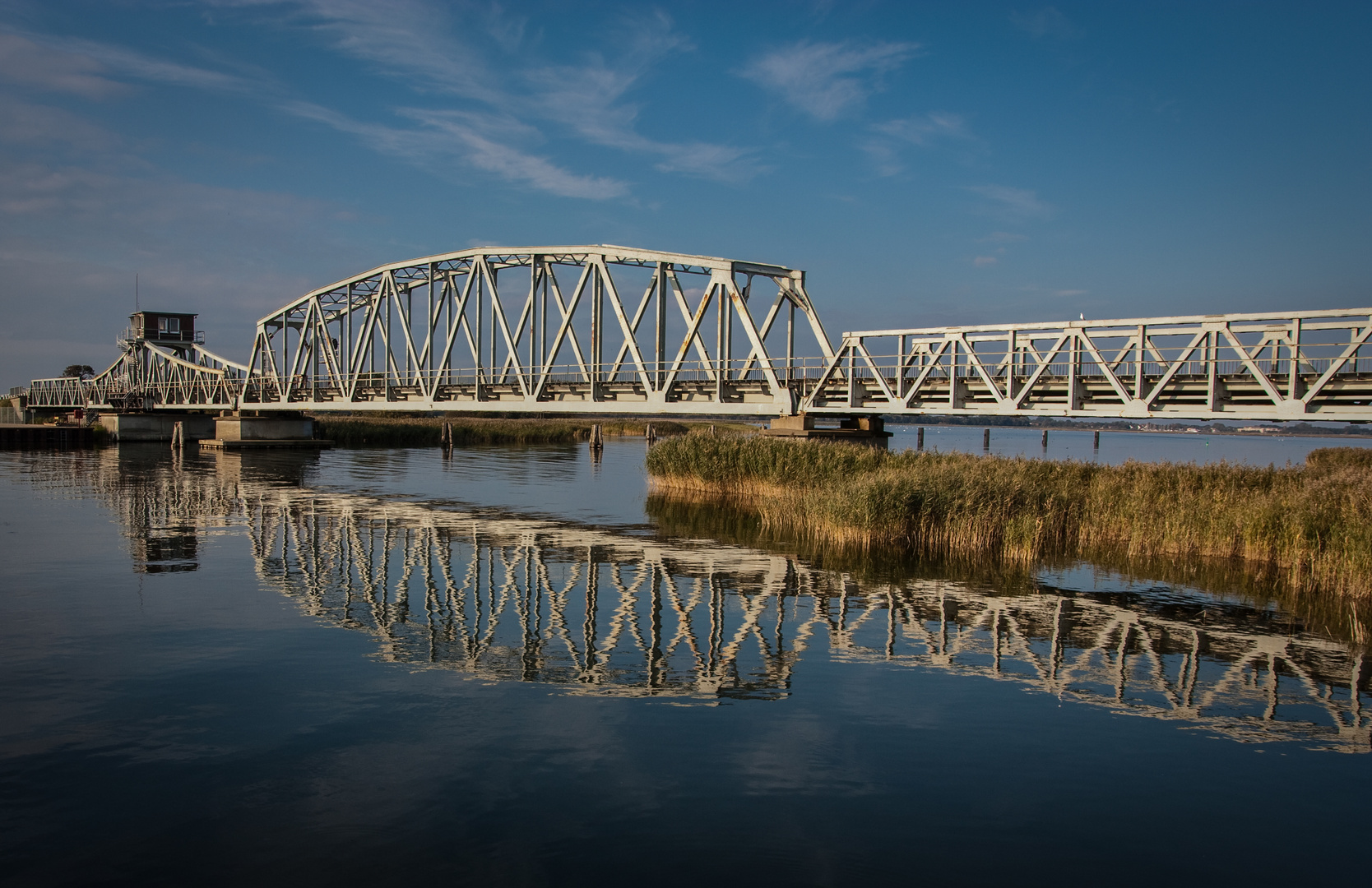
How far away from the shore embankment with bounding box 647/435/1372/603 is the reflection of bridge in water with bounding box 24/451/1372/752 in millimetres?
3073

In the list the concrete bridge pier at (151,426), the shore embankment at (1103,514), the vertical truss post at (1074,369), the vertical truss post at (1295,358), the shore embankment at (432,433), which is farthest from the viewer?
the concrete bridge pier at (151,426)

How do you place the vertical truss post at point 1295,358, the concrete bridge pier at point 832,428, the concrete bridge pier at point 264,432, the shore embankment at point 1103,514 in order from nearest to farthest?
1. the shore embankment at point 1103,514
2. the vertical truss post at point 1295,358
3. the concrete bridge pier at point 832,428
4. the concrete bridge pier at point 264,432

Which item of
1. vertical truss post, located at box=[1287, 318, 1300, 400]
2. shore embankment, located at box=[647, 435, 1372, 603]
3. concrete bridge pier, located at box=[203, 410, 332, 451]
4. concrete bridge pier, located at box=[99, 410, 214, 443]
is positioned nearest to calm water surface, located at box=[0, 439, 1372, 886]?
shore embankment, located at box=[647, 435, 1372, 603]

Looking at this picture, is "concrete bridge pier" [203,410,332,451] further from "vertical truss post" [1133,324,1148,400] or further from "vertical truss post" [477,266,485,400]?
"vertical truss post" [1133,324,1148,400]

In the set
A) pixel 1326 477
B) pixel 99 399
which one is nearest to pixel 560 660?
pixel 1326 477

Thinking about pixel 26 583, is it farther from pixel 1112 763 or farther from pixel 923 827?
pixel 1112 763

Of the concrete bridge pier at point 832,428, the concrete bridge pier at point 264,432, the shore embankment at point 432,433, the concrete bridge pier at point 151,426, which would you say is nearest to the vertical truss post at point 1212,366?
the concrete bridge pier at point 832,428

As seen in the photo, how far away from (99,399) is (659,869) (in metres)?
119

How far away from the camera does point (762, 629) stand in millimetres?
15250

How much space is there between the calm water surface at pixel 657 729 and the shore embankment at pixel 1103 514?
9.71 ft

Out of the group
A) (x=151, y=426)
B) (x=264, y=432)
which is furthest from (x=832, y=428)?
(x=151, y=426)

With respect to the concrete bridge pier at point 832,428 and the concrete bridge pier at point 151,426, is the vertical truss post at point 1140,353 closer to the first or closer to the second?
the concrete bridge pier at point 832,428

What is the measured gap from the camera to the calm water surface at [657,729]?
758cm

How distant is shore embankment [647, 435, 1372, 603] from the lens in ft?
64.5
